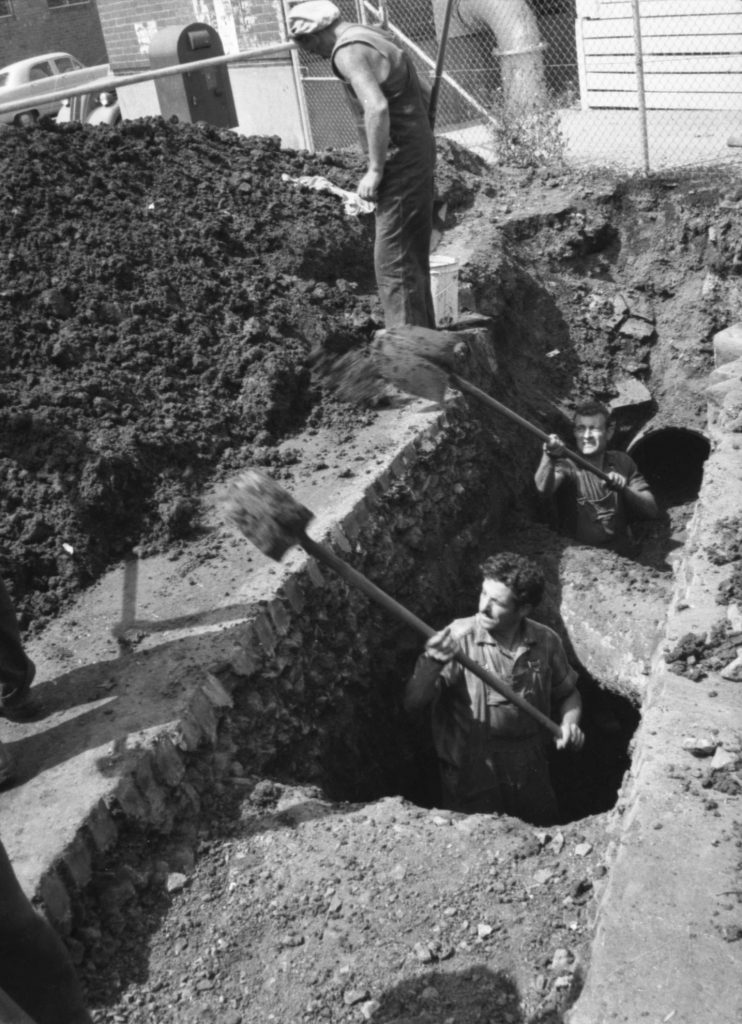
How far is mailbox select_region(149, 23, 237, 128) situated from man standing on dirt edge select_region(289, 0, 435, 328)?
14.7 ft

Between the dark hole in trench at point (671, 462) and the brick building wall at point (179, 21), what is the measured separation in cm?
673

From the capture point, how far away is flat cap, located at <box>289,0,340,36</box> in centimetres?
617

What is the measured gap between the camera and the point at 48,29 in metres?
27.9

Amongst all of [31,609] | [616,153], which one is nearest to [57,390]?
[31,609]

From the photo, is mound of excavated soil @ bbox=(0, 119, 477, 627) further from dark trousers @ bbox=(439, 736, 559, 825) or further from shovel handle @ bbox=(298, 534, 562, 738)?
dark trousers @ bbox=(439, 736, 559, 825)

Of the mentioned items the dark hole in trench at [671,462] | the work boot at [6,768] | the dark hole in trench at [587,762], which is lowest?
the dark hole in trench at [587,762]

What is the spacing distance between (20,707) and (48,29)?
2761cm

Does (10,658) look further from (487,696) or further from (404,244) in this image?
(404,244)

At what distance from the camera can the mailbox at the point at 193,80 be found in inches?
412

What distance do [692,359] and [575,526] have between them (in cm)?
210

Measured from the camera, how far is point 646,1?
11219 millimetres

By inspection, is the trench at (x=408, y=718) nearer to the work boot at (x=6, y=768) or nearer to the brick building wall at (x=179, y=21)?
the work boot at (x=6, y=768)

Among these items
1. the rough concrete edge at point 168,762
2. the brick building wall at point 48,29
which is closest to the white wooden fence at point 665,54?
the rough concrete edge at point 168,762

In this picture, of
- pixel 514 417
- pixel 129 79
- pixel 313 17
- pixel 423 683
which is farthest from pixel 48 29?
pixel 423 683
